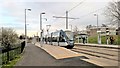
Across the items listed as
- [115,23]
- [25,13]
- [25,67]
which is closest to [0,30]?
[25,13]

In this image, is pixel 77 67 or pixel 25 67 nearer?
pixel 77 67

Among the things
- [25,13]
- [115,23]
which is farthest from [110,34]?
[25,13]

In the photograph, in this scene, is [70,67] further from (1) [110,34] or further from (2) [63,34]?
(1) [110,34]

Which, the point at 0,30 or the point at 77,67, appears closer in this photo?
the point at 77,67

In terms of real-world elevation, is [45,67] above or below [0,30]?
below

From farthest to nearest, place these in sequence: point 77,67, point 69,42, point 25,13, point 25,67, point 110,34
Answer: point 110,34, point 25,13, point 69,42, point 25,67, point 77,67

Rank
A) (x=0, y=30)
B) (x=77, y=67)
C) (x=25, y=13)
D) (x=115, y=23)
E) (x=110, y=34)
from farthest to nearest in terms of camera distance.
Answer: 1. (x=115, y=23)
2. (x=110, y=34)
3. (x=25, y=13)
4. (x=0, y=30)
5. (x=77, y=67)

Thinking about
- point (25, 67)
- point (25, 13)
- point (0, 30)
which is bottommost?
point (25, 67)

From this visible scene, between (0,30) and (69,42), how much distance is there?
37.5 ft

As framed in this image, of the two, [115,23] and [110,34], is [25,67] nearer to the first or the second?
[110,34]

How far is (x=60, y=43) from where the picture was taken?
45406 millimetres

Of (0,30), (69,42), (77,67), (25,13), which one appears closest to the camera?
(77,67)

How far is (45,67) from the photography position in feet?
48.0

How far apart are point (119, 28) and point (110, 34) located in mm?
7585
